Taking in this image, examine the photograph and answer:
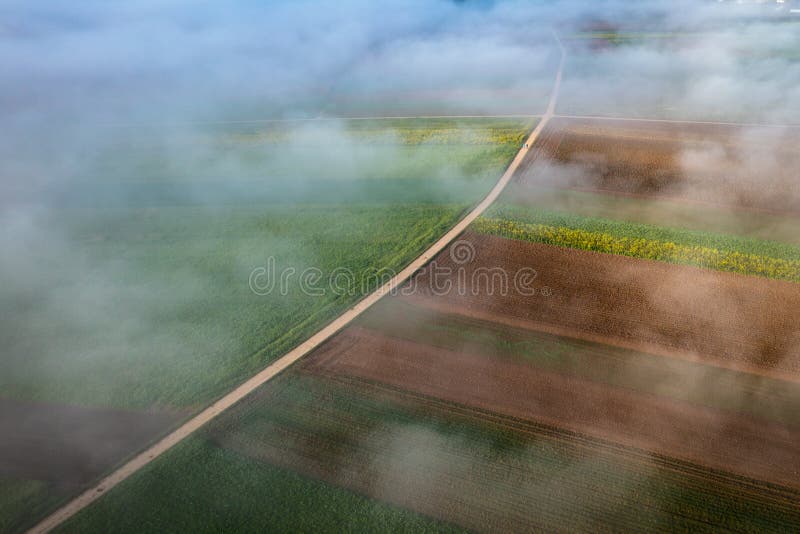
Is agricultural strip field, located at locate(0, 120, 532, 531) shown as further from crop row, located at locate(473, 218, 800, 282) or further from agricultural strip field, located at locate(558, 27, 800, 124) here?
agricultural strip field, located at locate(558, 27, 800, 124)

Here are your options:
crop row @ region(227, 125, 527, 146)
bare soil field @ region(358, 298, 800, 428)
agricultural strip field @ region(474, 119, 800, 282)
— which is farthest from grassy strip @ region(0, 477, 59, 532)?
crop row @ region(227, 125, 527, 146)

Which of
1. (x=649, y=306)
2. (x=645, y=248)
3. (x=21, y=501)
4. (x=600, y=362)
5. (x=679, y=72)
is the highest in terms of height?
(x=679, y=72)

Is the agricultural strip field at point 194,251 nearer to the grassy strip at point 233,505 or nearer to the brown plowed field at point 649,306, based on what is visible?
the grassy strip at point 233,505

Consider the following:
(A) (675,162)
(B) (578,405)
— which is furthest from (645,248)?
(A) (675,162)

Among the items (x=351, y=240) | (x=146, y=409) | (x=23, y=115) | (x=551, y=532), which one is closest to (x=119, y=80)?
(x=23, y=115)

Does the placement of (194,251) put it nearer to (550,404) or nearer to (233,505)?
(233,505)

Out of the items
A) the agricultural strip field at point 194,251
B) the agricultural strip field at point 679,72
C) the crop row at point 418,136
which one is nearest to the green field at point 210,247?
the agricultural strip field at point 194,251
